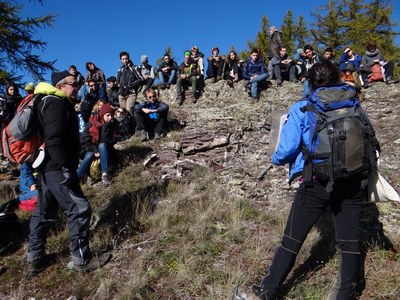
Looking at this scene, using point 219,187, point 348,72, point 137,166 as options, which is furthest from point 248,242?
point 348,72

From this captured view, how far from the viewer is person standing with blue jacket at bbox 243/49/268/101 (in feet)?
35.5

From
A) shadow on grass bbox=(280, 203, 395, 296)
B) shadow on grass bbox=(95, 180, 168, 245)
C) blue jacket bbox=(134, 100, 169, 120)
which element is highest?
blue jacket bbox=(134, 100, 169, 120)

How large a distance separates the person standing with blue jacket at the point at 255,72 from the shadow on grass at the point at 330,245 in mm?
6975

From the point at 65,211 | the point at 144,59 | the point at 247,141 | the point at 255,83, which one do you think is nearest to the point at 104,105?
the point at 247,141

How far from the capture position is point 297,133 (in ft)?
9.50

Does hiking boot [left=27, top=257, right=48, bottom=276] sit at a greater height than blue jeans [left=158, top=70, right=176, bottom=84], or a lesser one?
lesser

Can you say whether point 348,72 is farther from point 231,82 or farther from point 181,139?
point 231,82

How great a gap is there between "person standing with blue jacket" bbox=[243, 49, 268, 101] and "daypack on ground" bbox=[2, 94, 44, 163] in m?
8.15

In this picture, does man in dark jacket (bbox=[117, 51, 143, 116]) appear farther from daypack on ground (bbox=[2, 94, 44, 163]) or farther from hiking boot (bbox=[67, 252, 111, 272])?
hiking boot (bbox=[67, 252, 111, 272])

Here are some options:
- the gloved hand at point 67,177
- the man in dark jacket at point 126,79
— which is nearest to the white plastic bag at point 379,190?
the gloved hand at point 67,177

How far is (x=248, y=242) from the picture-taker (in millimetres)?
4086

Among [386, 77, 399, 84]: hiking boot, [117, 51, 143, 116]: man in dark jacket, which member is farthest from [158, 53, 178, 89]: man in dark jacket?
[386, 77, 399, 84]: hiking boot

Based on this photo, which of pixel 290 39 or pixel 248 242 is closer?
pixel 248 242

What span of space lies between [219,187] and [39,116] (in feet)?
10.5
